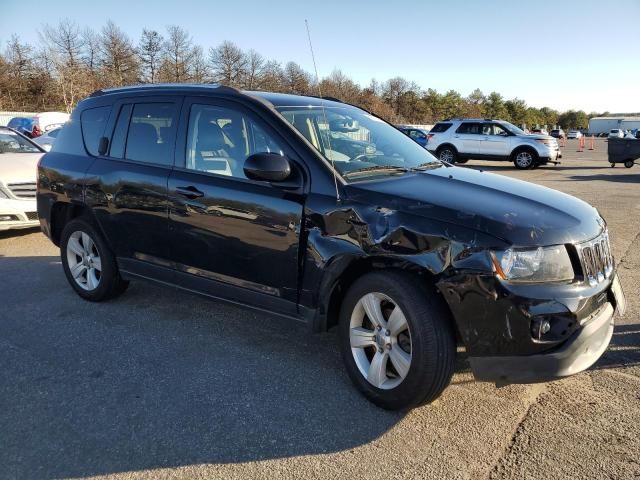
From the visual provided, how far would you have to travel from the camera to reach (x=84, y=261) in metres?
4.86

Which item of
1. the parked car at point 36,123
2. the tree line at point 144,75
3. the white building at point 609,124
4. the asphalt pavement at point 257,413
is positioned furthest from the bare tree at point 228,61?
the white building at point 609,124

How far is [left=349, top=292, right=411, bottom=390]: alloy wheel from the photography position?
292cm

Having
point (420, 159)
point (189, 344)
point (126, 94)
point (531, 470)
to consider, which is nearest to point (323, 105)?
point (420, 159)

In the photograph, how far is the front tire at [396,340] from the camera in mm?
2744

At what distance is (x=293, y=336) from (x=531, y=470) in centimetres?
204

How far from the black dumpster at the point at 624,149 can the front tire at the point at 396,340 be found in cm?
1994

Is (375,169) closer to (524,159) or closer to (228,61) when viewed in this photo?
(524,159)

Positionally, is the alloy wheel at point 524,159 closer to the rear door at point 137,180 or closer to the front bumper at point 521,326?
the rear door at point 137,180

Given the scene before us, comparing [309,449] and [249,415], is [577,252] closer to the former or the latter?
[309,449]

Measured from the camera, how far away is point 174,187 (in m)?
3.85

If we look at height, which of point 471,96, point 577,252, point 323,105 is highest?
point 471,96

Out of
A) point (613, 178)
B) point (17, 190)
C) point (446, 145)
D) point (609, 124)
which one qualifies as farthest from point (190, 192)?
point (609, 124)

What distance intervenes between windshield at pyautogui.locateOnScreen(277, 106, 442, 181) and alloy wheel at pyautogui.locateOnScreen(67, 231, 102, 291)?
7.92 feet

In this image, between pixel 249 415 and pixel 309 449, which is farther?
pixel 249 415
